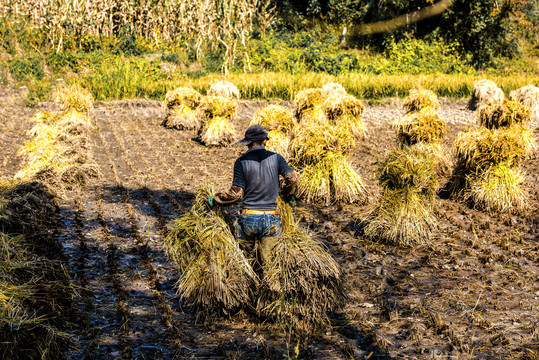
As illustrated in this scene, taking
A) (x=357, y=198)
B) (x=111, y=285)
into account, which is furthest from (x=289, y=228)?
(x=357, y=198)

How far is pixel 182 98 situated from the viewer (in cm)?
1552

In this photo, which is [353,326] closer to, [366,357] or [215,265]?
[366,357]

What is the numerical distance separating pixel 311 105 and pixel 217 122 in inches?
98.1

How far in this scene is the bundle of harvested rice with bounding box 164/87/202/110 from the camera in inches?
610

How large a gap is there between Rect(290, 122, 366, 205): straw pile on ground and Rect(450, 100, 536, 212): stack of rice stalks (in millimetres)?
1745

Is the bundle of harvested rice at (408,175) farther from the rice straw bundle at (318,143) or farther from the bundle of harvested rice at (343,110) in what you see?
the bundle of harvested rice at (343,110)

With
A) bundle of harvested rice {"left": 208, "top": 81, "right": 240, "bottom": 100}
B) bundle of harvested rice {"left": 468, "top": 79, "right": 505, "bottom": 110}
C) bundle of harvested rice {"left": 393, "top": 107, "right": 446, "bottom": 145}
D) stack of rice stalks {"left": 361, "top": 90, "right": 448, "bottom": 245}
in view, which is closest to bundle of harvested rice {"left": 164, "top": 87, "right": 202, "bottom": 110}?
bundle of harvested rice {"left": 208, "top": 81, "right": 240, "bottom": 100}

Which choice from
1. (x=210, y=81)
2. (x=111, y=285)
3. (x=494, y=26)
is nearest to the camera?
(x=111, y=285)

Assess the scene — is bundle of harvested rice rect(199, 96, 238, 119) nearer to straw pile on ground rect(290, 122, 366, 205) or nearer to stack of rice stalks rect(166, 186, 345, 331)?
straw pile on ground rect(290, 122, 366, 205)

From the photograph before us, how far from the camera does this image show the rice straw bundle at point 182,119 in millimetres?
15352

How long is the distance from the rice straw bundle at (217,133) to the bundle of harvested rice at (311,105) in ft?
6.28

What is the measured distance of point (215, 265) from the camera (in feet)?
15.5

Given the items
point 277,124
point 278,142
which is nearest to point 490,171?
point 278,142

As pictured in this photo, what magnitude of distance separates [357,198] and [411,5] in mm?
25444
